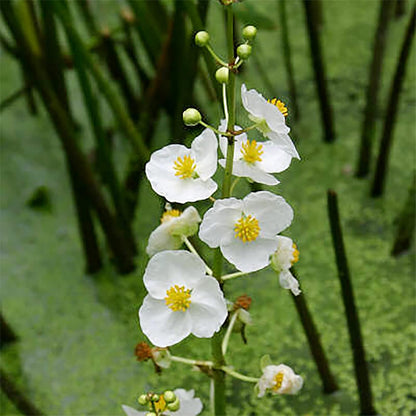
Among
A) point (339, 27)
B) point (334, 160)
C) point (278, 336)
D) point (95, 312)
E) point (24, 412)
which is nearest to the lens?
point (24, 412)

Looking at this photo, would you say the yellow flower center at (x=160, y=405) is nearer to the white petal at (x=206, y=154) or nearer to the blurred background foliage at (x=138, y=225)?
the white petal at (x=206, y=154)

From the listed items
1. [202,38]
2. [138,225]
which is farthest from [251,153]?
[138,225]

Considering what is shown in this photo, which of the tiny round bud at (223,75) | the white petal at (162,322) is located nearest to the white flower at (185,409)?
the white petal at (162,322)

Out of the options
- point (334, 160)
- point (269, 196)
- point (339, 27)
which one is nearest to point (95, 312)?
point (334, 160)

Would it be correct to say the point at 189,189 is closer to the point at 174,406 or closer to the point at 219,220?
the point at 219,220

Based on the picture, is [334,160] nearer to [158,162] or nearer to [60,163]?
[60,163]

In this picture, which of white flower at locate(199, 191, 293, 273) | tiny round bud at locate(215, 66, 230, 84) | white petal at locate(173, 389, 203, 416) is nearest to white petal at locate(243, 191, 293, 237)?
white flower at locate(199, 191, 293, 273)

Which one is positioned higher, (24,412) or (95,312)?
(24,412)
